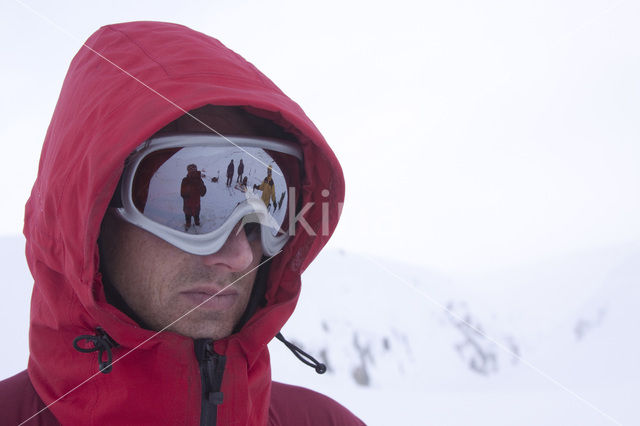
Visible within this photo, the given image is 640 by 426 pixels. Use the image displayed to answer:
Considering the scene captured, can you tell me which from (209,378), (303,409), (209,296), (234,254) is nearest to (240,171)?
(234,254)

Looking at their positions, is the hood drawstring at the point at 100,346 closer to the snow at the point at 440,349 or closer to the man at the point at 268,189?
the man at the point at 268,189

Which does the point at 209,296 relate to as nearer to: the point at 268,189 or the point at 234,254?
the point at 234,254

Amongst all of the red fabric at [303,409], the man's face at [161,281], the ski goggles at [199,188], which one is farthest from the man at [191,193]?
the red fabric at [303,409]

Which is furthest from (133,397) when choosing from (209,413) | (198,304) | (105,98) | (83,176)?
(105,98)

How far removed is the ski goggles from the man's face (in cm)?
5

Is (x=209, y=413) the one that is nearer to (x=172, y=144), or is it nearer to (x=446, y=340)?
A: (x=172, y=144)

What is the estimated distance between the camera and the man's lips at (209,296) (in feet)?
4.79

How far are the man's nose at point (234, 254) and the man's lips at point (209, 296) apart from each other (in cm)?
7

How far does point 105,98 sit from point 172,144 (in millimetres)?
206

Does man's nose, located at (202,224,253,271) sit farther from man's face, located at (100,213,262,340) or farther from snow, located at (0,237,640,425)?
snow, located at (0,237,640,425)

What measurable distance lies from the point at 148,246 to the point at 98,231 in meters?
0.21

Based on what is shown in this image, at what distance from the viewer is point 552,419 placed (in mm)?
4730

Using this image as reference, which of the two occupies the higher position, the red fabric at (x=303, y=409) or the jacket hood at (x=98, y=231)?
the jacket hood at (x=98, y=231)

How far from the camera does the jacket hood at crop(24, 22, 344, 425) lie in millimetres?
1247
